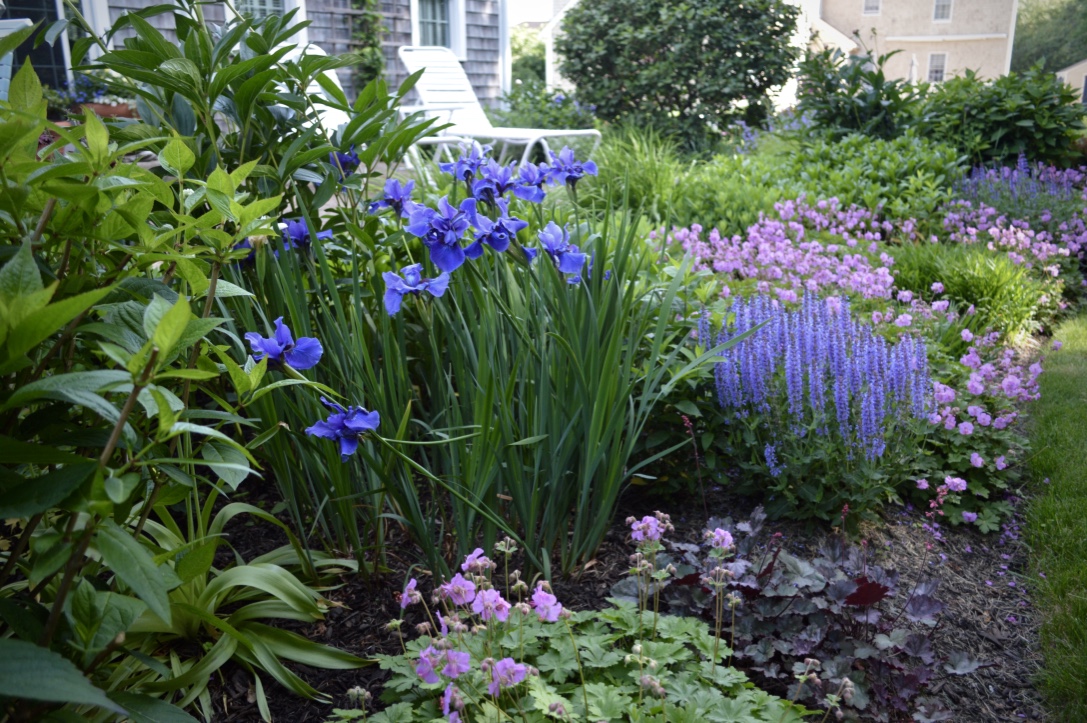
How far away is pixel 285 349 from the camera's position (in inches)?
52.4

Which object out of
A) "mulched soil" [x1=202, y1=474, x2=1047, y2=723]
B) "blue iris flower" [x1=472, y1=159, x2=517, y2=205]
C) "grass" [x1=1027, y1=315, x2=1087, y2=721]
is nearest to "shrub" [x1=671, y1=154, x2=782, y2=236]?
"grass" [x1=1027, y1=315, x2=1087, y2=721]

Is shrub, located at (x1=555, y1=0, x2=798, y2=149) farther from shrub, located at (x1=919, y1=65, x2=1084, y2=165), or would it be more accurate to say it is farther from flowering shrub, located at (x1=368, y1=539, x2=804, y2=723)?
flowering shrub, located at (x1=368, y1=539, x2=804, y2=723)

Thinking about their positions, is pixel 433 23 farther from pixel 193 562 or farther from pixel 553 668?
pixel 193 562

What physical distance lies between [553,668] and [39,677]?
875 mm

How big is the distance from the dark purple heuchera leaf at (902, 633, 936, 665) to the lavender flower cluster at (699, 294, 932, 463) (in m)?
0.63

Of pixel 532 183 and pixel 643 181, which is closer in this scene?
pixel 532 183

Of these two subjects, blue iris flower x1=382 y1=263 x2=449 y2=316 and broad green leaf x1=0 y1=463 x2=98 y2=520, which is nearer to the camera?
broad green leaf x1=0 y1=463 x2=98 y2=520

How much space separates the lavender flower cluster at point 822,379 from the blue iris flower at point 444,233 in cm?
90

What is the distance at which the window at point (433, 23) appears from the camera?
1066cm

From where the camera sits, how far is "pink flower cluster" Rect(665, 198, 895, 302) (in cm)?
316

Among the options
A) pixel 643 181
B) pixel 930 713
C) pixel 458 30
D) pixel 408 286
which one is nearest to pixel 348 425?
pixel 408 286

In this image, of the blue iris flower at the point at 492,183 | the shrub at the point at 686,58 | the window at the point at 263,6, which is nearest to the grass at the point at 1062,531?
the blue iris flower at the point at 492,183

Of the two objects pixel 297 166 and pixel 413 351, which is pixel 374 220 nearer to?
pixel 297 166

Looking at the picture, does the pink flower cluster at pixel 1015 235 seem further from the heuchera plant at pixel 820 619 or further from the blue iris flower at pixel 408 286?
the blue iris flower at pixel 408 286
